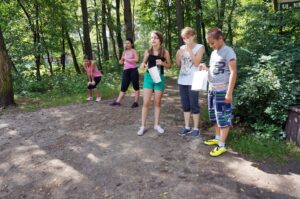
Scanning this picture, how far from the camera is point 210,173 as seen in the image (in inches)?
169

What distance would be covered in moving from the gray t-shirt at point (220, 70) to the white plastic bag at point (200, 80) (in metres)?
0.11

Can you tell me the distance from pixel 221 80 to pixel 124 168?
1963 mm

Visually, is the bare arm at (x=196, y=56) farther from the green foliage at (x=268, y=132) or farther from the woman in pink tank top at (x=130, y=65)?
the woman in pink tank top at (x=130, y=65)

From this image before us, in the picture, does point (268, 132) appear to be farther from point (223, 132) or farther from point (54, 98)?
point (54, 98)

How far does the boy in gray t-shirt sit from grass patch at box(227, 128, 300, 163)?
1.28ft

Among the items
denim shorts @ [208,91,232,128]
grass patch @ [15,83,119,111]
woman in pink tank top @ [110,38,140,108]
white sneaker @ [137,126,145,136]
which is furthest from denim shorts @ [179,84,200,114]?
grass patch @ [15,83,119,111]

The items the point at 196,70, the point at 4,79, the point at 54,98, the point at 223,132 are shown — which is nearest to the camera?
the point at 223,132

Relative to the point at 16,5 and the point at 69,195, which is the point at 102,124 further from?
the point at 16,5

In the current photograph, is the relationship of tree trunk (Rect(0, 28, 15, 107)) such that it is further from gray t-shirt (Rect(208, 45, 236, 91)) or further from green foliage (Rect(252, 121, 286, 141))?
Answer: green foliage (Rect(252, 121, 286, 141))

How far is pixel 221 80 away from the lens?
453 cm

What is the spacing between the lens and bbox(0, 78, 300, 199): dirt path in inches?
155

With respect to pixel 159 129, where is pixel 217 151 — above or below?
below

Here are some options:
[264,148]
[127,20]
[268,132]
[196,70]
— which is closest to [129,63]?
[196,70]

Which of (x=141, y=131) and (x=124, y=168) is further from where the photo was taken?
(x=141, y=131)
